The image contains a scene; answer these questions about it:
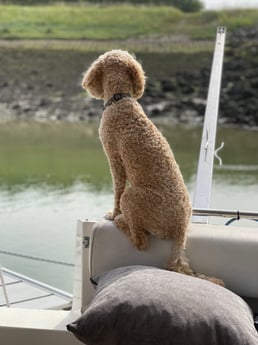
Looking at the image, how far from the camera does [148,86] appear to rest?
873cm

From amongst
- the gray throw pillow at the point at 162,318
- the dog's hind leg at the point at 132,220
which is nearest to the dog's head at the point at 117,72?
the dog's hind leg at the point at 132,220

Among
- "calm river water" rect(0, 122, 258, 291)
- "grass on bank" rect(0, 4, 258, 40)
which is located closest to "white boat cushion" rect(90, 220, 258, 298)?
Result: "calm river water" rect(0, 122, 258, 291)

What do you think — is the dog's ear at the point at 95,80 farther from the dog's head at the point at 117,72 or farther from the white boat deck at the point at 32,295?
the white boat deck at the point at 32,295

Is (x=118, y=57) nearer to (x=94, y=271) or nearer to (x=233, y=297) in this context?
(x=94, y=271)

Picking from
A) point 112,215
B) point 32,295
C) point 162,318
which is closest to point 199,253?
point 112,215

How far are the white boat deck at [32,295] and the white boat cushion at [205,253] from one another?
112 cm

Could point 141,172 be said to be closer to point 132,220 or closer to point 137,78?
point 132,220

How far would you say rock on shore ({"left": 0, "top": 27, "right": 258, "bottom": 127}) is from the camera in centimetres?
860

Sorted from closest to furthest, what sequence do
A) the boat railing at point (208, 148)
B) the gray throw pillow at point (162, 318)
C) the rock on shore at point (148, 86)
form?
1. the gray throw pillow at point (162, 318)
2. the boat railing at point (208, 148)
3. the rock on shore at point (148, 86)

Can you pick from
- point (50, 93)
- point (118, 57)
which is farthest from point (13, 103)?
point (118, 57)

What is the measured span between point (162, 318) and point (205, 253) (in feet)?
1.18

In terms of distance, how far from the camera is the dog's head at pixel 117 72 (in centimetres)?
174

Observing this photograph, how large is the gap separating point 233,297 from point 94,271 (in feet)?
1.23

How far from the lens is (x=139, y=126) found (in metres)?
1.70
